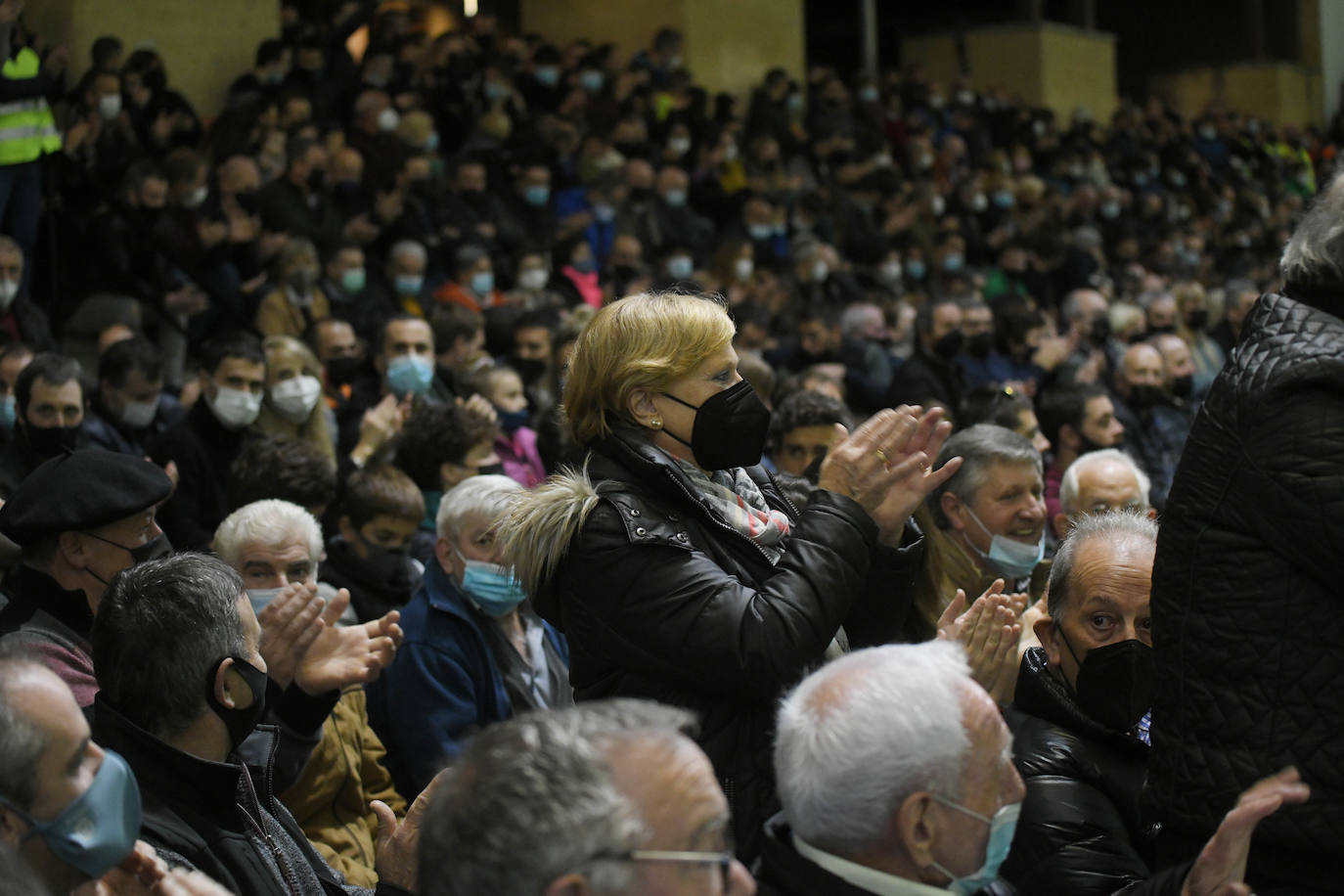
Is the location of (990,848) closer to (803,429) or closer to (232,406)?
(803,429)

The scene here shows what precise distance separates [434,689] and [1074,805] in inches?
77.3

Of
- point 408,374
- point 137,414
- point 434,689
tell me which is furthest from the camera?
point 408,374

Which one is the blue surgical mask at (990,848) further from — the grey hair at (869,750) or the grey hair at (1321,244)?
the grey hair at (1321,244)

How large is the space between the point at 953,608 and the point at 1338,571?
946mm

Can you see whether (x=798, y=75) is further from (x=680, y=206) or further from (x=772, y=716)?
(x=772, y=716)

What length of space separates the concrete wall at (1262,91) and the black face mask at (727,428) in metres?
21.9

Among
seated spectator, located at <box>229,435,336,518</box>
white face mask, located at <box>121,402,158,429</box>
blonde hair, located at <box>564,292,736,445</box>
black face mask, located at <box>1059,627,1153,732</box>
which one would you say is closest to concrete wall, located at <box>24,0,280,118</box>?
white face mask, located at <box>121,402,158,429</box>

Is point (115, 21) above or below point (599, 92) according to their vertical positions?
above

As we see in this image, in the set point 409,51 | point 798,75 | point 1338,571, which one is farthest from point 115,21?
point 1338,571

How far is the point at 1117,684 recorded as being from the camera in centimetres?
299

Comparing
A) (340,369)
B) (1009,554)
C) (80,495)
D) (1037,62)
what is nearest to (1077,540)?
(1009,554)

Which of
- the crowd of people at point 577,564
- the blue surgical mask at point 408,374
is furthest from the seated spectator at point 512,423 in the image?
the blue surgical mask at point 408,374

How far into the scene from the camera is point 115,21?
10.6 meters

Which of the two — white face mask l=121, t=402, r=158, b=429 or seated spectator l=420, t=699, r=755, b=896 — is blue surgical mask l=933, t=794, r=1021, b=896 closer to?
seated spectator l=420, t=699, r=755, b=896
